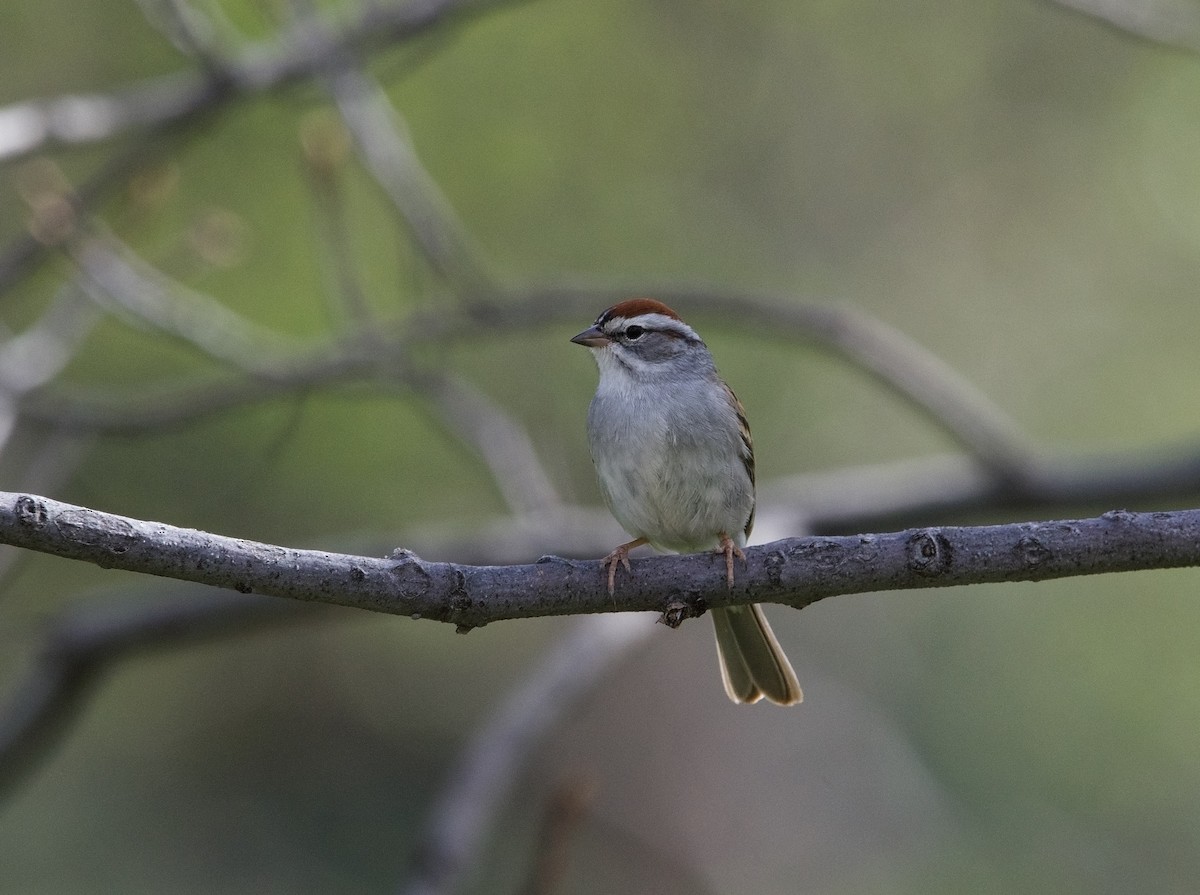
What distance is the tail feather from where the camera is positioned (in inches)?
177

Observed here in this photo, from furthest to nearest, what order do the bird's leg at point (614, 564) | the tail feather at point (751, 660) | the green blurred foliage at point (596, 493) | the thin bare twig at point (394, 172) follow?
the green blurred foliage at point (596, 493), the thin bare twig at point (394, 172), the tail feather at point (751, 660), the bird's leg at point (614, 564)

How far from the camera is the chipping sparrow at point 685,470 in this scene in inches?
170

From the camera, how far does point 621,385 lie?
4.64 meters

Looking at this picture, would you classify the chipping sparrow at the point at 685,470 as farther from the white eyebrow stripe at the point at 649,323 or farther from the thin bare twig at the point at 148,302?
the thin bare twig at the point at 148,302

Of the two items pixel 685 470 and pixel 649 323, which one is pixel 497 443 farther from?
pixel 685 470

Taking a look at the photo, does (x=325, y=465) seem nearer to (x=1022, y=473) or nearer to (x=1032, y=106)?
(x=1022, y=473)

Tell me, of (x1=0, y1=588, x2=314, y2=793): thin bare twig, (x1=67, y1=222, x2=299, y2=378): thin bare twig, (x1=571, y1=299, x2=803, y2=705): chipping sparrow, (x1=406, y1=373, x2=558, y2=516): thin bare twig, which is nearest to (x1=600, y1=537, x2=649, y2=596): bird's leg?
(x1=571, y1=299, x2=803, y2=705): chipping sparrow

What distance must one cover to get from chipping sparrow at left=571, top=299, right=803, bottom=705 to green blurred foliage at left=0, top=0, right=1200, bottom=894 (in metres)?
2.08

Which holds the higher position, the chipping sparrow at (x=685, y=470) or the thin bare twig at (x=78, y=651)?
the chipping sparrow at (x=685, y=470)

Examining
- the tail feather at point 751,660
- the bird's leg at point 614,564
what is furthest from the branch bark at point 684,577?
the tail feather at point 751,660

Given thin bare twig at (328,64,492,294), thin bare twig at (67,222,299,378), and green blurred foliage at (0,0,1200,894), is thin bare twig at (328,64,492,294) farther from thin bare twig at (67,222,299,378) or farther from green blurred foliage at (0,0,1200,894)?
green blurred foliage at (0,0,1200,894)

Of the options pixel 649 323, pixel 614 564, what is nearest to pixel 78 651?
pixel 649 323

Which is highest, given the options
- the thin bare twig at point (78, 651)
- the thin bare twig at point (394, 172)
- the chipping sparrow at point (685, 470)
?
the thin bare twig at point (394, 172)

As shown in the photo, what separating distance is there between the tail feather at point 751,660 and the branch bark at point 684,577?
1427 millimetres
